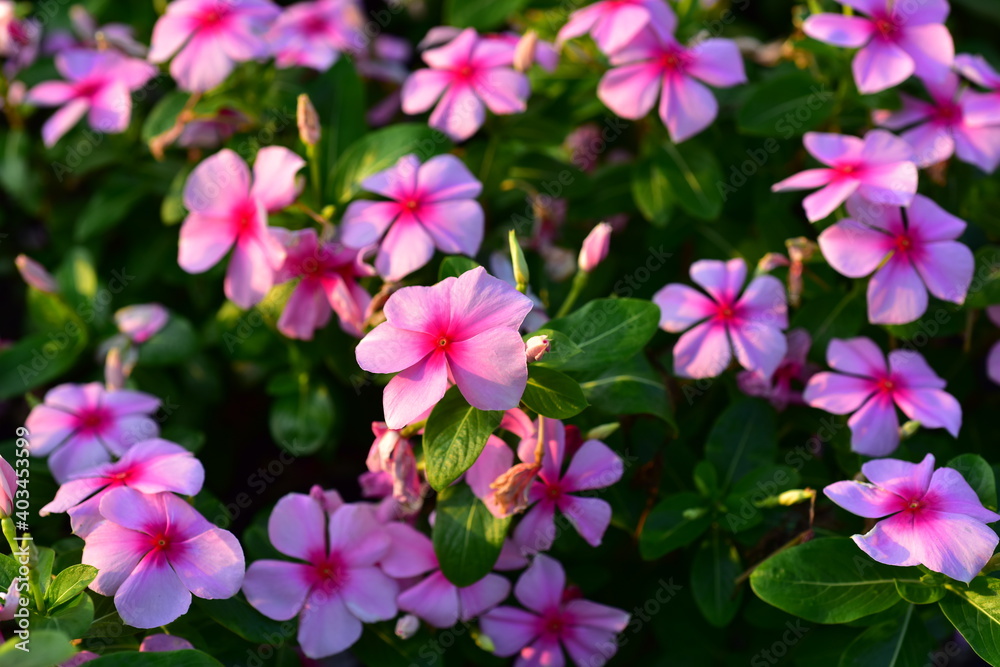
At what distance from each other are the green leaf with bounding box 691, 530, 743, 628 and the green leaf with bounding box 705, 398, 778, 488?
14cm

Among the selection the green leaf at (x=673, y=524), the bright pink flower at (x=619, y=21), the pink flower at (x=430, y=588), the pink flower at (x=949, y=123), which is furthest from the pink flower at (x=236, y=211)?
the pink flower at (x=949, y=123)

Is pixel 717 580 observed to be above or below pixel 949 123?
below

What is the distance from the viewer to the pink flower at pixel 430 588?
166 cm

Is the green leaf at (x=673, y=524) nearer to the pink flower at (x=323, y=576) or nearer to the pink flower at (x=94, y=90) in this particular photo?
the pink flower at (x=323, y=576)

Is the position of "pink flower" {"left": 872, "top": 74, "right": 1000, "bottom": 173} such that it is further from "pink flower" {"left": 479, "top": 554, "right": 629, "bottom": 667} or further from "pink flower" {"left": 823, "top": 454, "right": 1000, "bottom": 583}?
"pink flower" {"left": 479, "top": 554, "right": 629, "bottom": 667}

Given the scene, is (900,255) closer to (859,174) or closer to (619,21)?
(859,174)

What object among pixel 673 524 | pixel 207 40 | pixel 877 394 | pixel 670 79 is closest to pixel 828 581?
pixel 673 524

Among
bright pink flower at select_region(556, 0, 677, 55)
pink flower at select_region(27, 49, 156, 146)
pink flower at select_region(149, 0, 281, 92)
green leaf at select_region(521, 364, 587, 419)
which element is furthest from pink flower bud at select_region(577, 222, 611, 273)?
pink flower at select_region(27, 49, 156, 146)

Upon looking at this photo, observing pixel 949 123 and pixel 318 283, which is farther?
pixel 949 123

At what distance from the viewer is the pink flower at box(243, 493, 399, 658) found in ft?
5.24

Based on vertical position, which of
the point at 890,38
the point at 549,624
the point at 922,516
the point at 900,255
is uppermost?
the point at 890,38

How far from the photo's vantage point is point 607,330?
1.56 meters

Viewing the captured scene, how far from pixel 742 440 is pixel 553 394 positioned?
600mm

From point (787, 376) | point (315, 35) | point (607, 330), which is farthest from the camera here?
point (315, 35)
